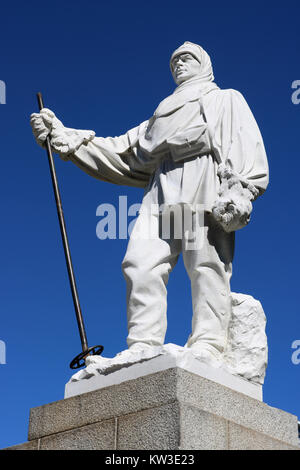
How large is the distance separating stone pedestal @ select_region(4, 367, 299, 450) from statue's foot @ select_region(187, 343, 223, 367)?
10.2 inches

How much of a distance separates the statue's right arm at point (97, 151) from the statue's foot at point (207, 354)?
6.99 ft

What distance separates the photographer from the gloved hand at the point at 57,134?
26.5ft

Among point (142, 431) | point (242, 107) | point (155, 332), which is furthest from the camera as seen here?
point (242, 107)

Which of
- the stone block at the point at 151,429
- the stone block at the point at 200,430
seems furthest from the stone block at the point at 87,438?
the stone block at the point at 200,430

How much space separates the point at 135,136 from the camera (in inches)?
316

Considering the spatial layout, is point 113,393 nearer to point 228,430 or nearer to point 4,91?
point 228,430

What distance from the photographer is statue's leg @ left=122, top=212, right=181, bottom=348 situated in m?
6.71

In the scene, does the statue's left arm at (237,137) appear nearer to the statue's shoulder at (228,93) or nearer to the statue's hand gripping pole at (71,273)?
the statue's shoulder at (228,93)

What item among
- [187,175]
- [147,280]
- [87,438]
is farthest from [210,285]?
[87,438]

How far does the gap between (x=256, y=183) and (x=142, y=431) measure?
2.68m

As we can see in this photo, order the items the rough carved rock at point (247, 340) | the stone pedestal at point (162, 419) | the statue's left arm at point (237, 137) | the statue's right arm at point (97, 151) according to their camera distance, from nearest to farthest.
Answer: the stone pedestal at point (162, 419) < the rough carved rock at point (247, 340) < the statue's left arm at point (237, 137) < the statue's right arm at point (97, 151)

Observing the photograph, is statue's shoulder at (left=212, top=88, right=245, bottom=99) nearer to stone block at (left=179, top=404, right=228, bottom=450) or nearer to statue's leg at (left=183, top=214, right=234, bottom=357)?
statue's leg at (left=183, top=214, right=234, bottom=357)

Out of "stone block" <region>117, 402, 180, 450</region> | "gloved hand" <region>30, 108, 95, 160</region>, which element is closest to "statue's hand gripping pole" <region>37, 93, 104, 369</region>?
"gloved hand" <region>30, 108, 95, 160</region>
